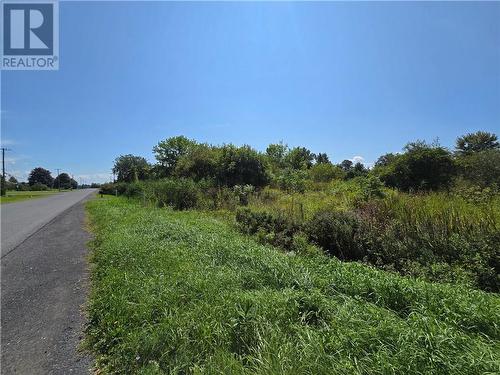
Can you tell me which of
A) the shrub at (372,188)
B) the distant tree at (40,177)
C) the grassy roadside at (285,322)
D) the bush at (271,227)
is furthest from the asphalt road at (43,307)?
the distant tree at (40,177)

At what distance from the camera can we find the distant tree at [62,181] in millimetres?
132875

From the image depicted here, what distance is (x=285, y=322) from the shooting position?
131 inches

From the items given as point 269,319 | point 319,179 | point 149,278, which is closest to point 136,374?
point 269,319

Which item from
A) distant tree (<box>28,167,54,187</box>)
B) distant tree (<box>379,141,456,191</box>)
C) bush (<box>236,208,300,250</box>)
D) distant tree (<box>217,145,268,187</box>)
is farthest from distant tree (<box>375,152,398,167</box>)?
distant tree (<box>28,167,54,187</box>)

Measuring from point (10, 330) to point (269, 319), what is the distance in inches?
128

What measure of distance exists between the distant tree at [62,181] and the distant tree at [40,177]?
471 cm

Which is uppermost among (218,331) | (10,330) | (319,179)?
(319,179)

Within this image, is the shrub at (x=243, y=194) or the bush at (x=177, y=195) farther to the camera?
the bush at (x=177, y=195)

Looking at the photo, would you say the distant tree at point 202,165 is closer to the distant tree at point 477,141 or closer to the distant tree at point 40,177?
the distant tree at point 477,141

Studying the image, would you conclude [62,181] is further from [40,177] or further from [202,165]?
[202,165]

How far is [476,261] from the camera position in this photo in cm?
518

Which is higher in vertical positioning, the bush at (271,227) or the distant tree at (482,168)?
the distant tree at (482,168)

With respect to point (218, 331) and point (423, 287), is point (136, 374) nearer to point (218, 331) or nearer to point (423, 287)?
point (218, 331)

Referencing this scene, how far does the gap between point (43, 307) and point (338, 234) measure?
580 cm
